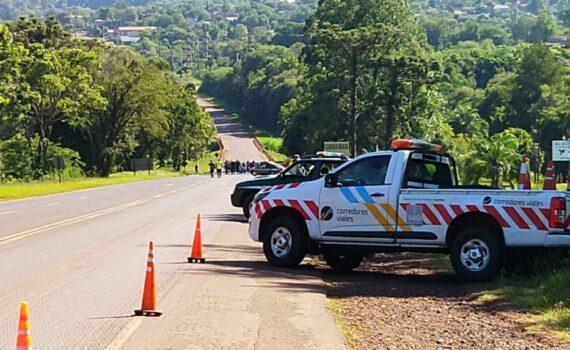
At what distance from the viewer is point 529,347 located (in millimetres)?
10633

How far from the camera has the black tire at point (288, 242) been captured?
17062 millimetres

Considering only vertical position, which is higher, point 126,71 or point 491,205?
point 126,71

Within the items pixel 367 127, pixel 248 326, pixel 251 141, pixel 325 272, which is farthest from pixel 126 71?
pixel 248 326

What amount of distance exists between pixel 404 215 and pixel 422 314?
125 inches

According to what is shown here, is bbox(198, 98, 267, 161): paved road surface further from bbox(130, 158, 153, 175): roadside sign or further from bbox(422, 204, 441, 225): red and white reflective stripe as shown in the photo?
bbox(422, 204, 441, 225): red and white reflective stripe

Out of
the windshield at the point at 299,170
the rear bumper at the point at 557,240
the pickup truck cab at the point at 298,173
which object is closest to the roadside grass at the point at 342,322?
the rear bumper at the point at 557,240

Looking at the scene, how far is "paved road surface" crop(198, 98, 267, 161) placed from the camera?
131m

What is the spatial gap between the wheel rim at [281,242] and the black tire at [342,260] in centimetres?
107

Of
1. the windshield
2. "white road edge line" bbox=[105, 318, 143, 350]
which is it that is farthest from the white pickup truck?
the windshield

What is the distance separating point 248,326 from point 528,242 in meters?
5.55

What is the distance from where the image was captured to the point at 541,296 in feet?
45.2

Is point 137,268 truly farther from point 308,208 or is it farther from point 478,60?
point 478,60

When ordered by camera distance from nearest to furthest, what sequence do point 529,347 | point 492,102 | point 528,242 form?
point 529,347 < point 528,242 < point 492,102

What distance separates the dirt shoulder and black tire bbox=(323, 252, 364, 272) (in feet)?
0.65
